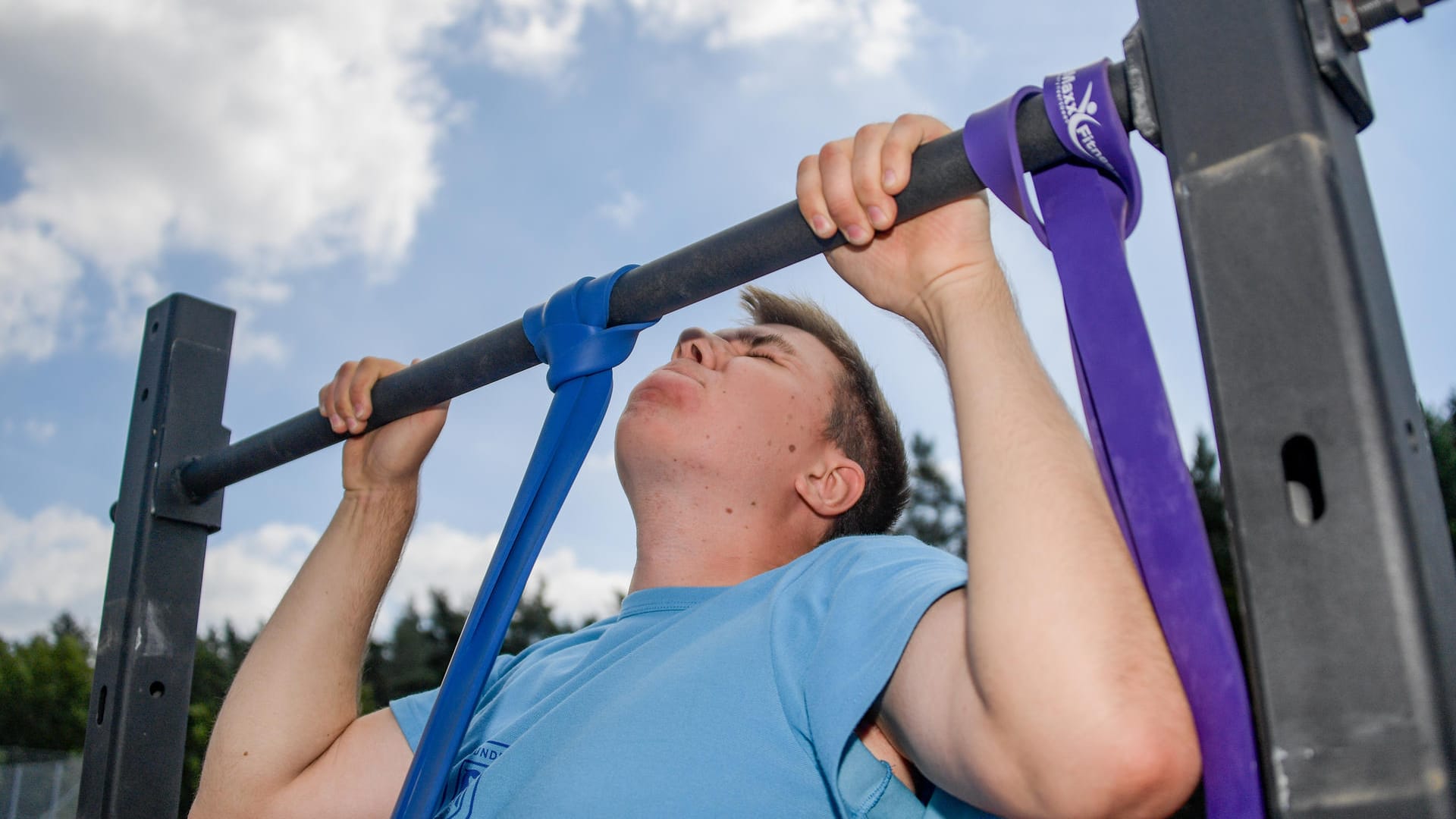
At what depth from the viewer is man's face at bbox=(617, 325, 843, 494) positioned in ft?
6.22

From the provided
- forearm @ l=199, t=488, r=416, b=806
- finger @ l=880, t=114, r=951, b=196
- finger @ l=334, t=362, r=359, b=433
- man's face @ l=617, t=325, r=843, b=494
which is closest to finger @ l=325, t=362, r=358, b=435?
finger @ l=334, t=362, r=359, b=433

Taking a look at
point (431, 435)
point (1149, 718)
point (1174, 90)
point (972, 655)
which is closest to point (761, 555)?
point (431, 435)

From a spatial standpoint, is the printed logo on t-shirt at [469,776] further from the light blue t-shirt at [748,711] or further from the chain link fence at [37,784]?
the chain link fence at [37,784]

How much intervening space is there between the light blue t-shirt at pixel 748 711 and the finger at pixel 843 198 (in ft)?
1.28

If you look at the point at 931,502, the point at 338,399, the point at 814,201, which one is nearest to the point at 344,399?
the point at 338,399

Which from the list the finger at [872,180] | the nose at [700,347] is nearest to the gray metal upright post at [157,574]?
the nose at [700,347]

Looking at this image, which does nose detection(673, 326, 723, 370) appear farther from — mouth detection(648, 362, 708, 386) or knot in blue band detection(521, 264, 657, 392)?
knot in blue band detection(521, 264, 657, 392)

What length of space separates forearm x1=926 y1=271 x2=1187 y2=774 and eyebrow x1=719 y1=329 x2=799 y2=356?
99 cm

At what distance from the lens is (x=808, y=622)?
1.35 metres

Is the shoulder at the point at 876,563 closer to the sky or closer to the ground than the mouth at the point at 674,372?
closer to the ground

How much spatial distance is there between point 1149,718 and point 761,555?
111 cm

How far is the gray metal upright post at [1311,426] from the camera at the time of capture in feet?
2.10

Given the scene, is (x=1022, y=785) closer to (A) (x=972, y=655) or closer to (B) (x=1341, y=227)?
(A) (x=972, y=655)

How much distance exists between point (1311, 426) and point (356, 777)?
1639mm
